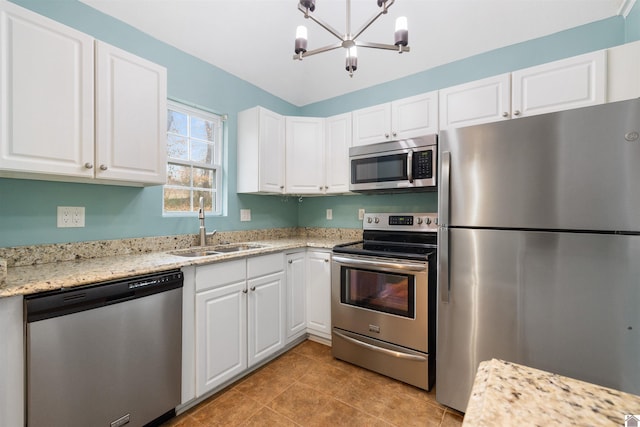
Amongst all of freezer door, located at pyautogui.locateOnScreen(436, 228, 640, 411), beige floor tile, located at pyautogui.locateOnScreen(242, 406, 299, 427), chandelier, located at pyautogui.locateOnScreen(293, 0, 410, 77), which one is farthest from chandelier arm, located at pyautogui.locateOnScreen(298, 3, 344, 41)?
beige floor tile, located at pyautogui.locateOnScreen(242, 406, 299, 427)

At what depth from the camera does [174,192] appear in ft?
7.89

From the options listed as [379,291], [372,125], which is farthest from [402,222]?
[372,125]

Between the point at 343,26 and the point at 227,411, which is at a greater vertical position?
the point at 343,26

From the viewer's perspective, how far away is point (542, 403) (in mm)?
464

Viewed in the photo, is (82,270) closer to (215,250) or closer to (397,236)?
(215,250)

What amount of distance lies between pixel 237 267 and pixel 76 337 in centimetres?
93

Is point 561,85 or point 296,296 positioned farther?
point 296,296

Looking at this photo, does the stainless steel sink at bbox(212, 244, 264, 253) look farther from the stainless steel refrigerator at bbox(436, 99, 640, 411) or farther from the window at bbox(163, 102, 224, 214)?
the stainless steel refrigerator at bbox(436, 99, 640, 411)

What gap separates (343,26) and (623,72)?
2011 millimetres

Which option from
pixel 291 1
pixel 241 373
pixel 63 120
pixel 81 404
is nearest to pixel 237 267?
pixel 241 373

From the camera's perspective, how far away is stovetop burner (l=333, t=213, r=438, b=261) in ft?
7.30

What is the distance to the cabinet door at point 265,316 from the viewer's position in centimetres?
215

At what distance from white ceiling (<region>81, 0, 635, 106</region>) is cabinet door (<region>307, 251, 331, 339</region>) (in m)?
2.00

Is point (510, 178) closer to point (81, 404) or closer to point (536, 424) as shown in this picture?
point (536, 424)
